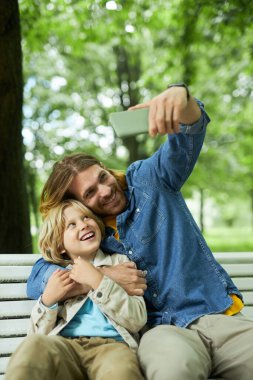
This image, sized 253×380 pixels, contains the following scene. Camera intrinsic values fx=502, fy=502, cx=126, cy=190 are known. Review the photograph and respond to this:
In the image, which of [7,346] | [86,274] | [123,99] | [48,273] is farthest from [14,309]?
[123,99]

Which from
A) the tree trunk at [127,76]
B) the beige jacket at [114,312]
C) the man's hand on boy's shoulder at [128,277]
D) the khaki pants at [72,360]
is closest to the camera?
the khaki pants at [72,360]

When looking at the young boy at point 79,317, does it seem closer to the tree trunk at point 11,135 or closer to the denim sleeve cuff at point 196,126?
the denim sleeve cuff at point 196,126

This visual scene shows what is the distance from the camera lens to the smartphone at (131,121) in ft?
6.51

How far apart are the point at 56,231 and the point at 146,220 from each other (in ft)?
1.49

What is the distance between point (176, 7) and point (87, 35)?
1.24 m

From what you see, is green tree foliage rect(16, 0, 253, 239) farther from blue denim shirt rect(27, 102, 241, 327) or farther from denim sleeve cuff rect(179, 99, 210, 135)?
denim sleeve cuff rect(179, 99, 210, 135)

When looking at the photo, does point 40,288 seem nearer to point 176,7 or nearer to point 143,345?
point 143,345

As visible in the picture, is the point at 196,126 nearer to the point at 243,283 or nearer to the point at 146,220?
the point at 146,220

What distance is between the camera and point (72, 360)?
6.81ft

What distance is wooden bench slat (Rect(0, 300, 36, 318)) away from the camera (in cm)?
277

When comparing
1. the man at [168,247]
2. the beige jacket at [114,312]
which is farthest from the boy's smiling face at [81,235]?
the beige jacket at [114,312]

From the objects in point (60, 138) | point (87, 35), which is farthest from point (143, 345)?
point (60, 138)

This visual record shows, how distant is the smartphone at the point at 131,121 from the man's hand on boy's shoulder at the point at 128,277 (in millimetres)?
697

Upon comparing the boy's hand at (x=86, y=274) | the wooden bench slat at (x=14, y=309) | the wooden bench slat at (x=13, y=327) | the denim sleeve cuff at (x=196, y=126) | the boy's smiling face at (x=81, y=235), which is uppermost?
the denim sleeve cuff at (x=196, y=126)
